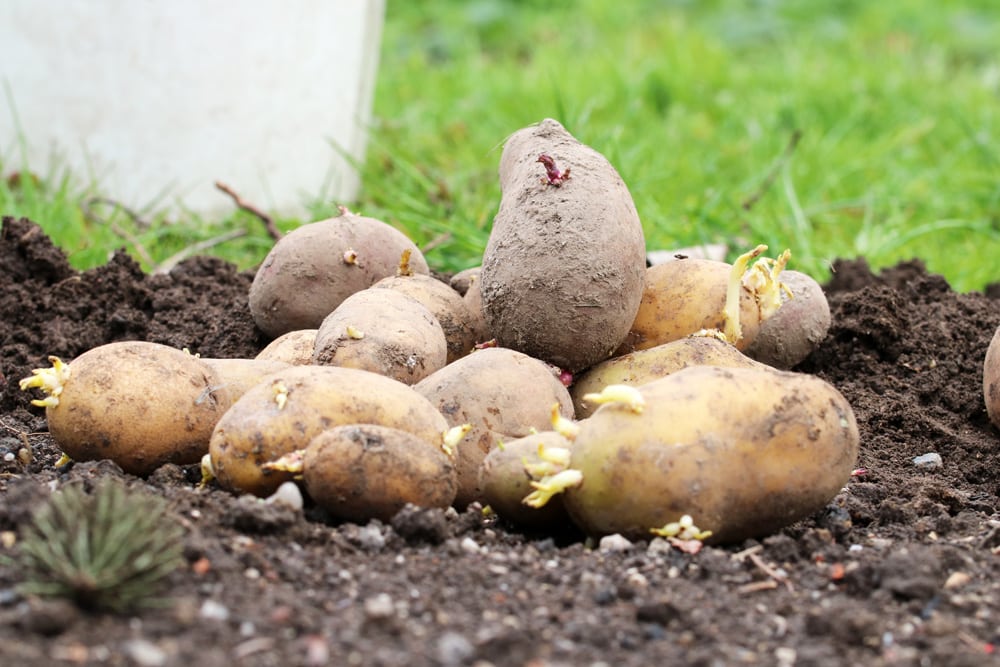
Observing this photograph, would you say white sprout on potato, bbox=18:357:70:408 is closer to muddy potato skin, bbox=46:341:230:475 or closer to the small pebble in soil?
muddy potato skin, bbox=46:341:230:475

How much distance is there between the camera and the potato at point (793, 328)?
127 inches

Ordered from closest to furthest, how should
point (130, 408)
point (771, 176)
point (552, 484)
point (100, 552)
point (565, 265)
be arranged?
point (100, 552), point (552, 484), point (130, 408), point (565, 265), point (771, 176)

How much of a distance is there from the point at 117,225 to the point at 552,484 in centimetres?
294

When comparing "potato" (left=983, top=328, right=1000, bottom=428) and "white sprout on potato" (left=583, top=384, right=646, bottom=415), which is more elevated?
"white sprout on potato" (left=583, top=384, right=646, bottom=415)

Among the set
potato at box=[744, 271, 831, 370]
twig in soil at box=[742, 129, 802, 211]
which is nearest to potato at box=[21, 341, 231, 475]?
potato at box=[744, 271, 831, 370]

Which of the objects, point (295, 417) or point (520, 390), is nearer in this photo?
point (295, 417)

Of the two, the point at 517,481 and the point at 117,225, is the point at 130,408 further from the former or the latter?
the point at 117,225

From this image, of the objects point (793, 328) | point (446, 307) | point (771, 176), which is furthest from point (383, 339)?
point (771, 176)

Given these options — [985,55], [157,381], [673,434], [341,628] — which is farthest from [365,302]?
[985,55]

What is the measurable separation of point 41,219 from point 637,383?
273 cm

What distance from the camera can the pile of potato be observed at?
2193 mm

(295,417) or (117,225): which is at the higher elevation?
(295,417)

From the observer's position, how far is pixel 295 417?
7.47 feet

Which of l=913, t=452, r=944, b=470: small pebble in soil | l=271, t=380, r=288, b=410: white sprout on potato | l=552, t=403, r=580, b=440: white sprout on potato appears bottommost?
l=913, t=452, r=944, b=470: small pebble in soil
